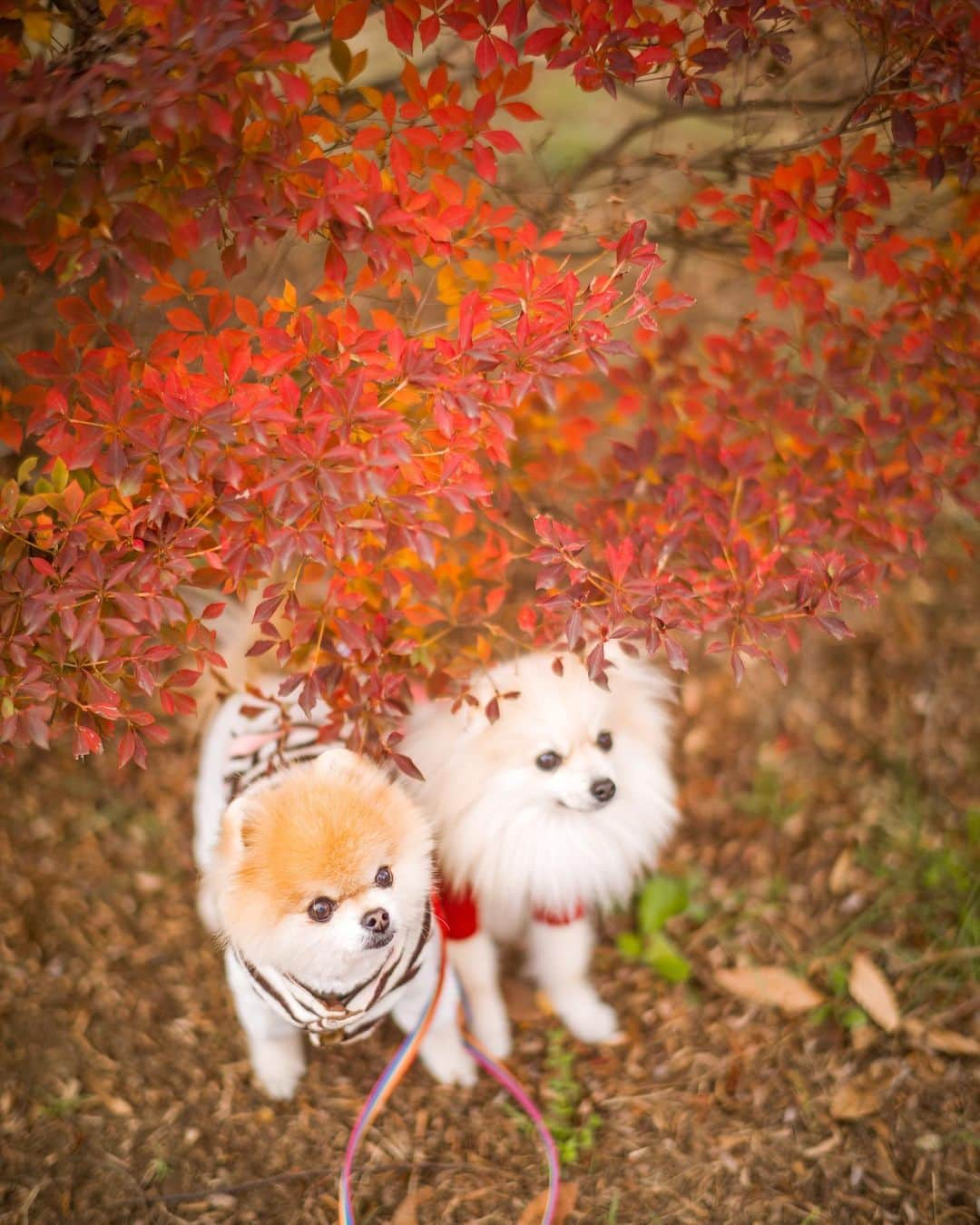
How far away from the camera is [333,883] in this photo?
6.08ft

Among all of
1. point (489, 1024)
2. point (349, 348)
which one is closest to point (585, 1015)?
point (489, 1024)

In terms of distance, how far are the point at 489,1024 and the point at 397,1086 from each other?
29 cm

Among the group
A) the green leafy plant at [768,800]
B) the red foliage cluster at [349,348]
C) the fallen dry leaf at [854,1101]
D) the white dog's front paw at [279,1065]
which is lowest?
the fallen dry leaf at [854,1101]

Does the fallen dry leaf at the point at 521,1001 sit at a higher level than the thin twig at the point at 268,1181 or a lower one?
lower

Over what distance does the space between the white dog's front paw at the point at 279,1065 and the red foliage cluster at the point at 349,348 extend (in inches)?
38.6

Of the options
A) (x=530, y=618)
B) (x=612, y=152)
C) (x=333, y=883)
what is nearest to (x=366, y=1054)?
(x=333, y=883)

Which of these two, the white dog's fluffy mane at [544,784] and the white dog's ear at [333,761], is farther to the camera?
the white dog's fluffy mane at [544,784]

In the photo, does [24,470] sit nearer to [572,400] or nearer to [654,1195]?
[572,400]

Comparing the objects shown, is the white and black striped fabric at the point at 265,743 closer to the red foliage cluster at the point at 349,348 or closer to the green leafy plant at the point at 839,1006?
the red foliage cluster at the point at 349,348

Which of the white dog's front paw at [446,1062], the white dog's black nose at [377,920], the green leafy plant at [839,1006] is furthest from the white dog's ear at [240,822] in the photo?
the green leafy plant at [839,1006]

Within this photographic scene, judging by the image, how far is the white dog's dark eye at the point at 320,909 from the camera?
1.87 metres

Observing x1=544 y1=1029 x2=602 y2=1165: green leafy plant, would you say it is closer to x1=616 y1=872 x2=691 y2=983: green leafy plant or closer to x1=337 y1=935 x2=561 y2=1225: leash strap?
x1=337 y1=935 x2=561 y2=1225: leash strap

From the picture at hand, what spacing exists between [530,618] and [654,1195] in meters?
1.47

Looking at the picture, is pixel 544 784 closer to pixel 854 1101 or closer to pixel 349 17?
pixel 854 1101
